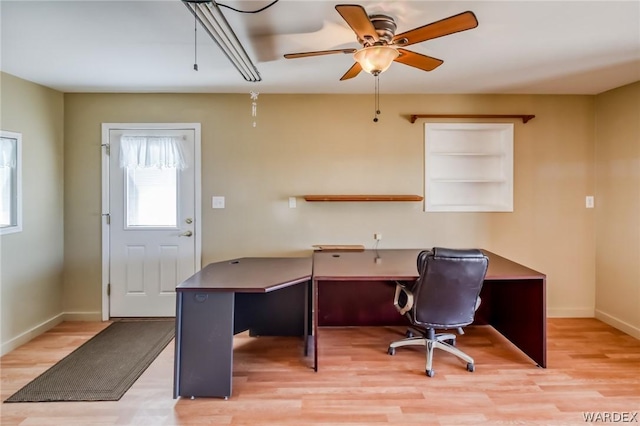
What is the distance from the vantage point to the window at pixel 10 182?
2982 mm

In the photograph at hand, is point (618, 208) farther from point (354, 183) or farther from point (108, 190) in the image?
point (108, 190)

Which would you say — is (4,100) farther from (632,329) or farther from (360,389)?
(632,329)

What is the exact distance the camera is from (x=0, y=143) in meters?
2.95

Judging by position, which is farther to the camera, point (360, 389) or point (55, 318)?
point (55, 318)

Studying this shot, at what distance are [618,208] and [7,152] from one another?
18.6 ft

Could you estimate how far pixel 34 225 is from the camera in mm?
3271

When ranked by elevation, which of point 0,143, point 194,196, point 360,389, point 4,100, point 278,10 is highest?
point 278,10

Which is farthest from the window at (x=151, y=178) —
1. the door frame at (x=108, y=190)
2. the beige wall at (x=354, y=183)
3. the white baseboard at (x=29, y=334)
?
the white baseboard at (x=29, y=334)

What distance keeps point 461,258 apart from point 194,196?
2669 millimetres

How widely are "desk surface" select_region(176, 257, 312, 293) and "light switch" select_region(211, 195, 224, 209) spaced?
831mm

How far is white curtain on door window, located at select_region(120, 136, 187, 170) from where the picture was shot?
11.8ft

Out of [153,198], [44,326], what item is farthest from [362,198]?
[44,326]

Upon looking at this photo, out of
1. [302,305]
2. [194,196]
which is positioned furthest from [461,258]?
[194,196]

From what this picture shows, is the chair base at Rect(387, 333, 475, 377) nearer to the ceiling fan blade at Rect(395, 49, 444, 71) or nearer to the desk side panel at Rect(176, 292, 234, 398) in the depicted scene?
the desk side panel at Rect(176, 292, 234, 398)
